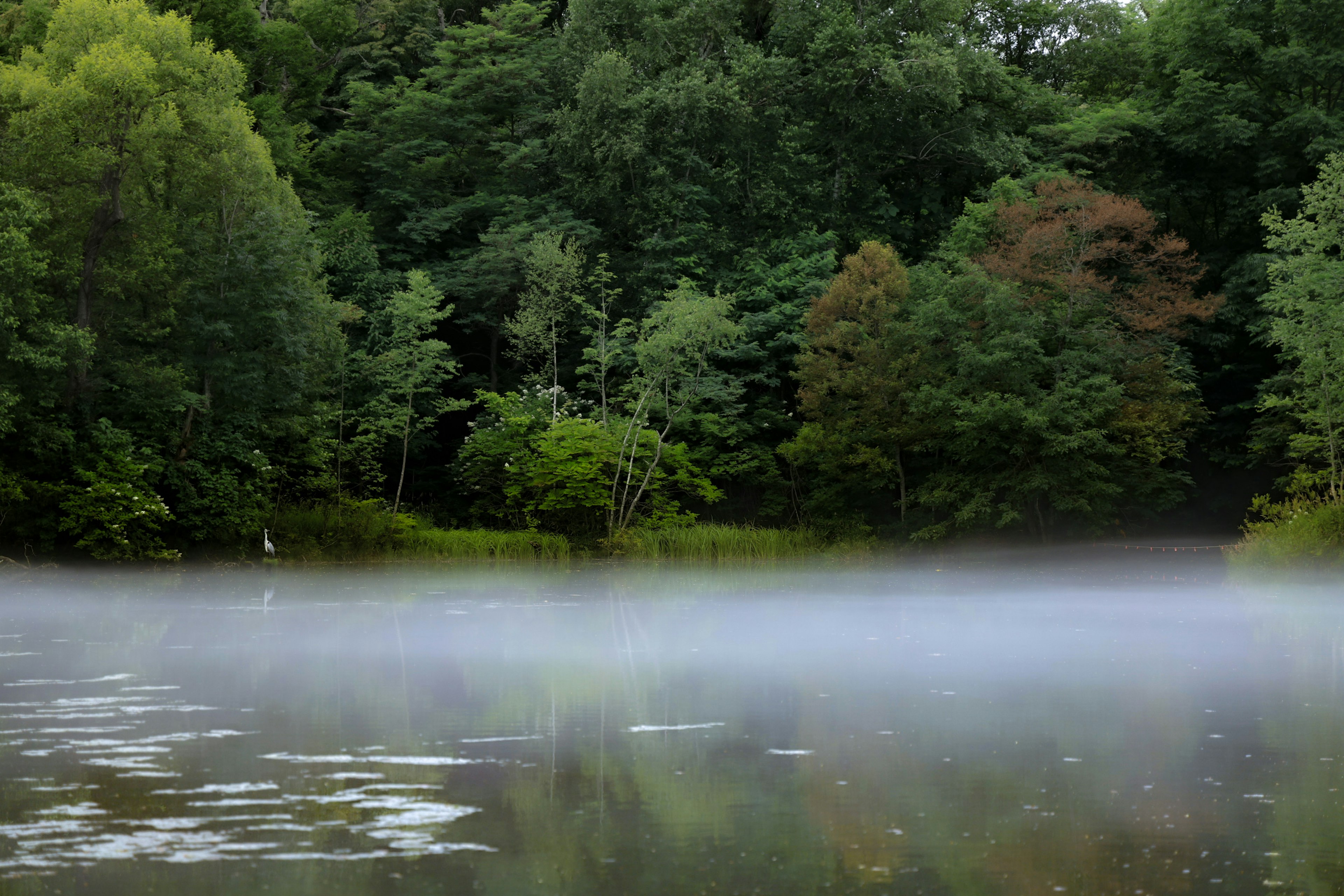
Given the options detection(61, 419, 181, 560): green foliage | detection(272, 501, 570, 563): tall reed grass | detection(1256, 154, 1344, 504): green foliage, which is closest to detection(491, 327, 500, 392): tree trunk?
detection(272, 501, 570, 563): tall reed grass

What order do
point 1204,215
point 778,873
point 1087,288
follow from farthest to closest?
point 1204,215 → point 1087,288 → point 778,873

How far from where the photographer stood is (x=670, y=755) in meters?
7.36

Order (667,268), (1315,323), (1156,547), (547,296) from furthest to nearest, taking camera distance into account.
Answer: (667,268) → (547,296) → (1156,547) → (1315,323)

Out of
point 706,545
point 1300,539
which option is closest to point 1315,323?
point 1300,539

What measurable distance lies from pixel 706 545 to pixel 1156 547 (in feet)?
34.0

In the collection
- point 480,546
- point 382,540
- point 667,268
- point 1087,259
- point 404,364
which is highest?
point 667,268

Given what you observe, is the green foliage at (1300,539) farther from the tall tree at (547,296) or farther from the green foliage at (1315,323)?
the tall tree at (547,296)

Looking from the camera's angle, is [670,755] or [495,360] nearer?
[670,755]

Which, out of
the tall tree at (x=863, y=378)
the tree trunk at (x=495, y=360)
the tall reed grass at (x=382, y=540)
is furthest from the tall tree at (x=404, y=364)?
the tall tree at (x=863, y=378)

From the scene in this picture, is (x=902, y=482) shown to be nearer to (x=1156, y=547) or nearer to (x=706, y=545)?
(x=706, y=545)

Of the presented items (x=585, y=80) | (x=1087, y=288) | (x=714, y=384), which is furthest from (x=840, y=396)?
(x=585, y=80)

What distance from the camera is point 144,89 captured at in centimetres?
2306

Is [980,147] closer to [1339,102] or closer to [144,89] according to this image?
[1339,102]

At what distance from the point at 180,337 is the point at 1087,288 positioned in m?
18.0
